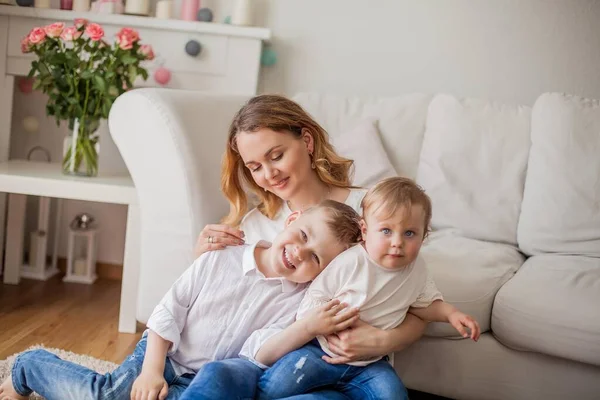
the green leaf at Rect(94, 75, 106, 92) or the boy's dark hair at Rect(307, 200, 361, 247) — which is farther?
the green leaf at Rect(94, 75, 106, 92)

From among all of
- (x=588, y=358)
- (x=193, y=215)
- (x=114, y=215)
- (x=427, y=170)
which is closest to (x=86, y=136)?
(x=114, y=215)

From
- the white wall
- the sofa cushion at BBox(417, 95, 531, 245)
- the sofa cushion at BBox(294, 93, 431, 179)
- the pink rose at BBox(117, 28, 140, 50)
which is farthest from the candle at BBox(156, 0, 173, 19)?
the sofa cushion at BBox(417, 95, 531, 245)

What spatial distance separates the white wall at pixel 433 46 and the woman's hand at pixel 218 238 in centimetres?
139

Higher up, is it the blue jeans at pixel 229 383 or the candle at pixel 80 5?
the candle at pixel 80 5

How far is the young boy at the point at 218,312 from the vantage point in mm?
1517

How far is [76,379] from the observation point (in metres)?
1.55

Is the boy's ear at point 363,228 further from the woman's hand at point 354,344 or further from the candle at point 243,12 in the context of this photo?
the candle at point 243,12

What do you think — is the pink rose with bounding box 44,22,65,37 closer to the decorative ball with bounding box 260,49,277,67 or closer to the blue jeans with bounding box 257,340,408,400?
the decorative ball with bounding box 260,49,277,67

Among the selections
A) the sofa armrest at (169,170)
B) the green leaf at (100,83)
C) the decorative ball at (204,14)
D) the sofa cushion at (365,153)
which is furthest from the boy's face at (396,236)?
the decorative ball at (204,14)

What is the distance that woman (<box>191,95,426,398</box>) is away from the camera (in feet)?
5.37

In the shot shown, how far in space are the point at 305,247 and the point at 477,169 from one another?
1.08 metres

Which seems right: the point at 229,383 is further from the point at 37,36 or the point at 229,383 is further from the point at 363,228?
the point at 37,36

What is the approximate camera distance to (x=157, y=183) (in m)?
2.04

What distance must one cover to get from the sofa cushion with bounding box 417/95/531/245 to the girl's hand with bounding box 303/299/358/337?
3.22 ft
